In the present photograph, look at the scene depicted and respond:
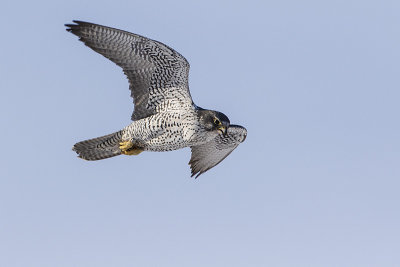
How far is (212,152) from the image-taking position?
2289 centimetres

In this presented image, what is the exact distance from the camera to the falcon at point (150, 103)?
782 inches

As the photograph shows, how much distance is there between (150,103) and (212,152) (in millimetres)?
2856

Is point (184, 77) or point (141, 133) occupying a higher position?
point (184, 77)

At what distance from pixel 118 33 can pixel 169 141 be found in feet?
8.68

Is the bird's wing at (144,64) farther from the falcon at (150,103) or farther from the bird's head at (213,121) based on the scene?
the bird's head at (213,121)

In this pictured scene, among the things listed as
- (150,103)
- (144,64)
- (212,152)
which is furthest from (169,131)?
(212,152)

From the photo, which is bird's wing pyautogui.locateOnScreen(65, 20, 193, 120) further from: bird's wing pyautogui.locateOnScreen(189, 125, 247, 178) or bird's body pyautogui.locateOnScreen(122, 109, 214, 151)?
bird's wing pyautogui.locateOnScreen(189, 125, 247, 178)

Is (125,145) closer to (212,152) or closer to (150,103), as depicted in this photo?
(150,103)

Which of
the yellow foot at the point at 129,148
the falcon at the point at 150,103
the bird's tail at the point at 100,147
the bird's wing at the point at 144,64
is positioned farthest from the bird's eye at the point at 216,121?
the bird's tail at the point at 100,147

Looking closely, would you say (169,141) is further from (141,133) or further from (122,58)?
(122,58)

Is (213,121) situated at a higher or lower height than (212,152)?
higher

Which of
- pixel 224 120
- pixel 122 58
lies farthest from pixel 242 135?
pixel 122 58

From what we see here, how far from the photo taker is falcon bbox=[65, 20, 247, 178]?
19.9 metres

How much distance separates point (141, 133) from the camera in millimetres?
20438
